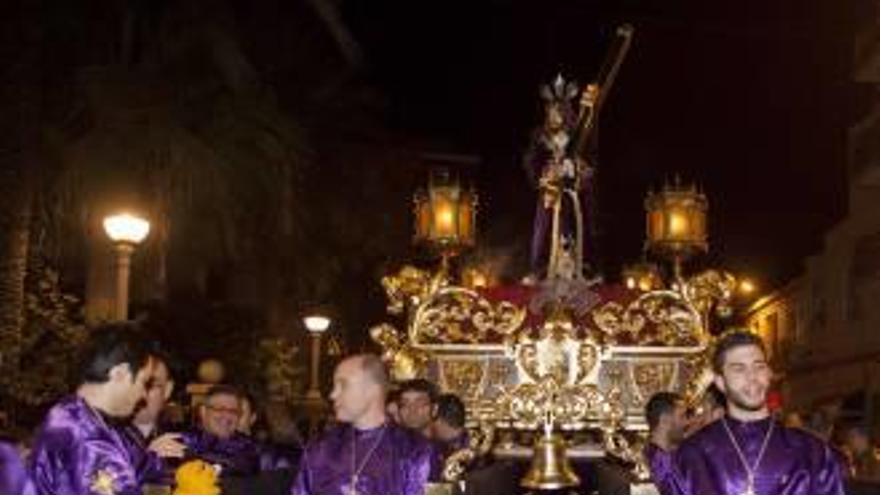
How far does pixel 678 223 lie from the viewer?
12.2 meters

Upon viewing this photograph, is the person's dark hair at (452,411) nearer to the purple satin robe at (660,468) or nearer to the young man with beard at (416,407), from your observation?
the young man with beard at (416,407)

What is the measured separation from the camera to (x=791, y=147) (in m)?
29.2

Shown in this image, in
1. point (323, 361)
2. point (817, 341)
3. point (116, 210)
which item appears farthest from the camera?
point (817, 341)

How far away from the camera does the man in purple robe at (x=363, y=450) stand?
20.7ft

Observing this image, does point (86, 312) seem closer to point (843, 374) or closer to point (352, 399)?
point (352, 399)

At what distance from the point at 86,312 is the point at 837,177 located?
2149cm

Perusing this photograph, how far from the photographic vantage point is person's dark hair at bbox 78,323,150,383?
5418mm

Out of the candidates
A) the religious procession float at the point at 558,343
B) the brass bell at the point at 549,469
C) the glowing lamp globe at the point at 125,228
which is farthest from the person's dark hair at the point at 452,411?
the glowing lamp globe at the point at 125,228

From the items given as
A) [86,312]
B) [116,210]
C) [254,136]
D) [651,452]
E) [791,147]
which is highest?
[791,147]

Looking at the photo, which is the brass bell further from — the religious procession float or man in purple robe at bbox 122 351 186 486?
man in purple robe at bbox 122 351 186 486

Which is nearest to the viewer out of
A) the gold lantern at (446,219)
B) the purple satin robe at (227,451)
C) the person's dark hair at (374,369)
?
the person's dark hair at (374,369)

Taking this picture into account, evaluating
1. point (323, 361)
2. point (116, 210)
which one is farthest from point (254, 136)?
point (323, 361)

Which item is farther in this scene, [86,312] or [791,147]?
[791,147]

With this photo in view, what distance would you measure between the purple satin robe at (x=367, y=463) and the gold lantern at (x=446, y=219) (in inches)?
223
